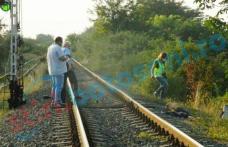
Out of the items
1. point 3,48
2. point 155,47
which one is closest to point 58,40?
point 155,47

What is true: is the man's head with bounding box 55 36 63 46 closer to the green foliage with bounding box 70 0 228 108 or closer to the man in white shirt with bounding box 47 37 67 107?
the man in white shirt with bounding box 47 37 67 107

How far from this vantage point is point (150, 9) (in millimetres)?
73000

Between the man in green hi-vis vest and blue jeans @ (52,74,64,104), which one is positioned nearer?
blue jeans @ (52,74,64,104)

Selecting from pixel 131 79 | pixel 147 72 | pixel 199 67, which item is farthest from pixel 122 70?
pixel 199 67

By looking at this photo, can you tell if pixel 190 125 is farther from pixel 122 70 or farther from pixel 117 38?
pixel 117 38

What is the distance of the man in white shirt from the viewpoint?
47.6 feet

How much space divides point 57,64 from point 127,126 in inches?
135

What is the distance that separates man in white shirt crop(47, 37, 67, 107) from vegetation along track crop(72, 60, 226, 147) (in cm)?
92

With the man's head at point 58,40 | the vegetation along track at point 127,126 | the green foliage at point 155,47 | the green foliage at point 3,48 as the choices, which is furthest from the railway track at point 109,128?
the green foliage at point 3,48

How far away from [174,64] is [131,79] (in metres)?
3.82

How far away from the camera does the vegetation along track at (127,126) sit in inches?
401

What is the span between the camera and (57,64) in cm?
1471

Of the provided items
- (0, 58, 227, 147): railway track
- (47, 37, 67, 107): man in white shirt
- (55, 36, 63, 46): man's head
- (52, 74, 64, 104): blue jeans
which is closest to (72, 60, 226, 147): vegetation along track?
(0, 58, 227, 147): railway track

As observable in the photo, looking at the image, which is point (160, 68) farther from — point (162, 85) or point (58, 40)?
point (58, 40)
